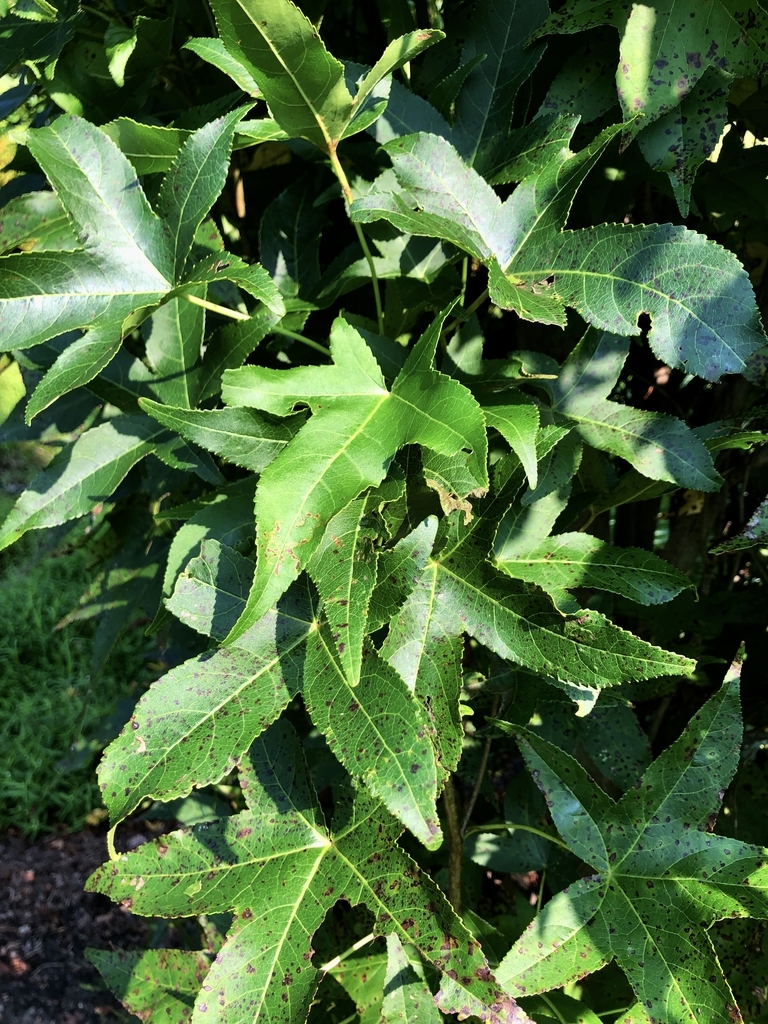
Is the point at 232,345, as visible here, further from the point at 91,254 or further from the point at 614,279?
the point at 614,279

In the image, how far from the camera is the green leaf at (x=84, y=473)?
875mm

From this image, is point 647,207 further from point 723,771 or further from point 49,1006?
point 49,1006

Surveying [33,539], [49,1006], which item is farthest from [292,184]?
[33,539]

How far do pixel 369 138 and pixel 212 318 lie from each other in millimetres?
297

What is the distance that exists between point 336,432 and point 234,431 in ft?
0.32

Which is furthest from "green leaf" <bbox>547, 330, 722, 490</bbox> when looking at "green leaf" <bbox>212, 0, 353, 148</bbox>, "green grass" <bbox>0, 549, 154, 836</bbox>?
"green grass" <bbox>0, 549, 154, 836</bbox>

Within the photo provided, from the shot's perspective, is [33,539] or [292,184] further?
[33,539]

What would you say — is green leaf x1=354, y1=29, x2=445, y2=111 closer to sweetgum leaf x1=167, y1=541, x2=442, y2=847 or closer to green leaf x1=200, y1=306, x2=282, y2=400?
→ green leaf x1=200, y1=306, x2=282, y2=400

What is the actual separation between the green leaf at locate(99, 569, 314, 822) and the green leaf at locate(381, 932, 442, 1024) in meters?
0.25

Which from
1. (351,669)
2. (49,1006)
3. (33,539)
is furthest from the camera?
(33,539)

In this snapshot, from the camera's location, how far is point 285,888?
78cm

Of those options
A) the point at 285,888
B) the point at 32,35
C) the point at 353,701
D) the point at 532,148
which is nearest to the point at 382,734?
the point at 353,701

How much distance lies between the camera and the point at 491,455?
0.87 metres

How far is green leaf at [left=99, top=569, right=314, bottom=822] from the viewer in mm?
648
